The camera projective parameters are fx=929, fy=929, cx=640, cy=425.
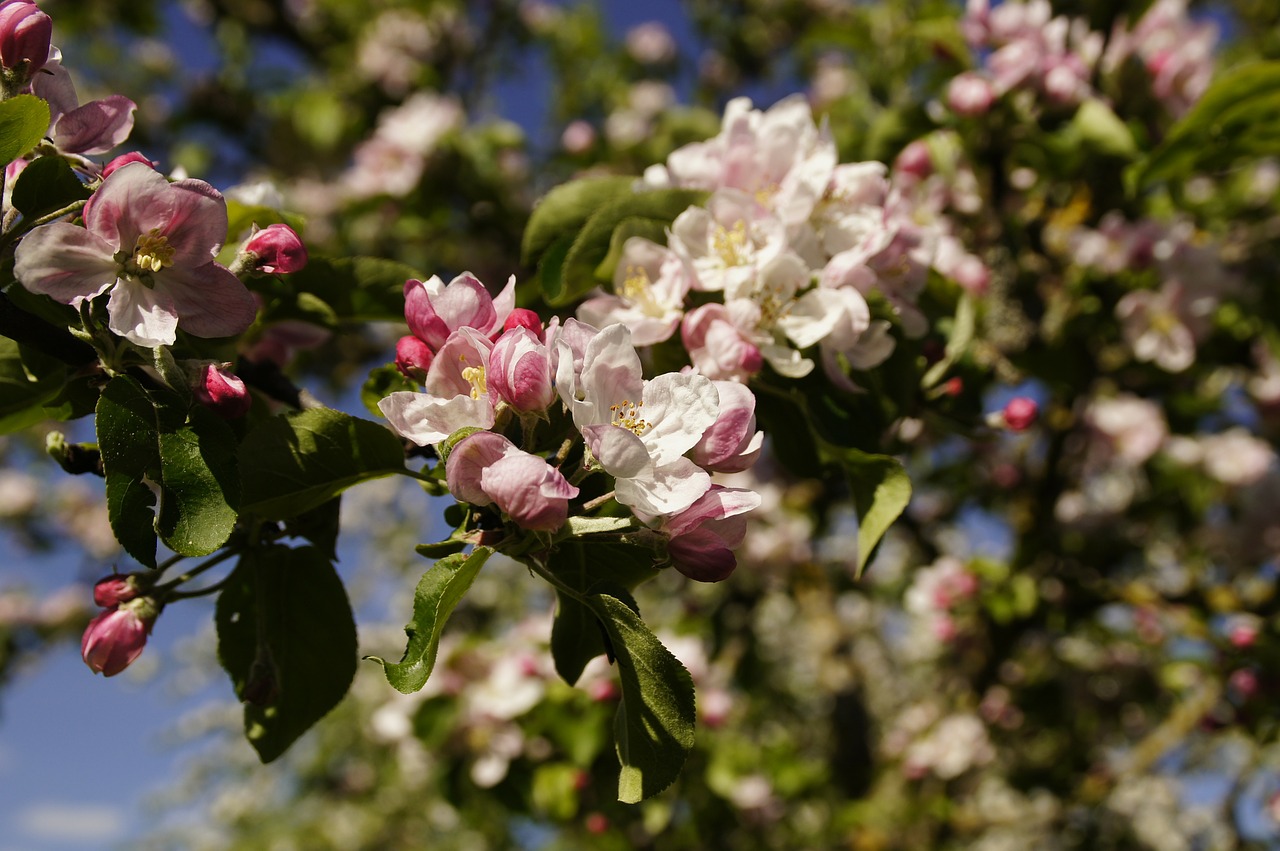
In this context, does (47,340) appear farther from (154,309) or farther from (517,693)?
(517,693)

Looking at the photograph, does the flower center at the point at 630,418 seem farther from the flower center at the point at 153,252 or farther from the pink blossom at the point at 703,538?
the flower center at the point at 153,252

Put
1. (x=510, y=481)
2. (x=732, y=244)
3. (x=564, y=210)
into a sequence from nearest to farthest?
(x=510, y=481) < (x=732, y=244) < (x=564, y=210)

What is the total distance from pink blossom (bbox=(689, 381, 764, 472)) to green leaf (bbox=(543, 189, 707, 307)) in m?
0.33

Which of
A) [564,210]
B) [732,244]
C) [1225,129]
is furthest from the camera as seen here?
[1225,129]

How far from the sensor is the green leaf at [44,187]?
84cm

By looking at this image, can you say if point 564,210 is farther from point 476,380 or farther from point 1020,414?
point 1020,414

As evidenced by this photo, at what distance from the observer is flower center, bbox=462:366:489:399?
86cm

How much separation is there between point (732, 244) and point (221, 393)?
0.58 metres

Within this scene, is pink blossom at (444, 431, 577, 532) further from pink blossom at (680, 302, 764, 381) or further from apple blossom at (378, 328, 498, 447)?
pink blossom at (680, 302, 764, 381)

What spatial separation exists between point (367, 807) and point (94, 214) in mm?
8366

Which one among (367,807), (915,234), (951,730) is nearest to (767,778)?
(951,730)

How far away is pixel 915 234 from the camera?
122cm

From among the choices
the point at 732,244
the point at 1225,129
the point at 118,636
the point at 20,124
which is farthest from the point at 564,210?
the point at 1225,129

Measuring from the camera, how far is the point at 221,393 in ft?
2.73
